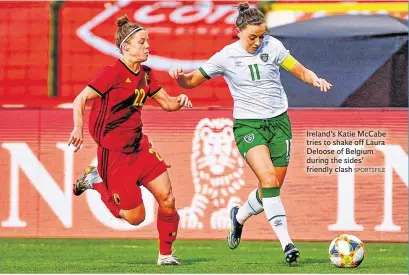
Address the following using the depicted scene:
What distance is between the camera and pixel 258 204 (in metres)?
11.1

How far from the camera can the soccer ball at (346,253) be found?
10.2m

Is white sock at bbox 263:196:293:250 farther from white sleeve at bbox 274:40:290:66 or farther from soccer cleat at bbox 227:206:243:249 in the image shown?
white sleeve at bbox 274:40:290:66

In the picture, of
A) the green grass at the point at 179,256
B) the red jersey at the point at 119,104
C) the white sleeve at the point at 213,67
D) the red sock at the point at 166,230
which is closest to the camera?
the green grass at the point at 179,256

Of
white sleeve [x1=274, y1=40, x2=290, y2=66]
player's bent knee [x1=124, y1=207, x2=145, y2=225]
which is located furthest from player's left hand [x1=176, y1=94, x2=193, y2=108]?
player's bent knee [x1=124, y1=207, x2=145, y2=225]

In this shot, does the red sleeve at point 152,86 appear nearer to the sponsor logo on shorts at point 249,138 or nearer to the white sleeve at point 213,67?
the white sleeve at point 213,67

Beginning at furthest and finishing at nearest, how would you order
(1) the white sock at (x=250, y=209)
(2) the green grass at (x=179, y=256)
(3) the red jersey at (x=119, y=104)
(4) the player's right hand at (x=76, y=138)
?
(1) the white sock at (x=250, y=209), (3) the red jersey at (x=119, y=104), (2) the green grass at (x=179, y=256), (4) the player's right hand at (x=76, y=138)

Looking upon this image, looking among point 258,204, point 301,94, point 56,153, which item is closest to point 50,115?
point 56,153

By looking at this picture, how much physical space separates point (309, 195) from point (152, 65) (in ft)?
7.89

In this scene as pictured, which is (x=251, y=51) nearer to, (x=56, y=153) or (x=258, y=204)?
(x=258, y=204)

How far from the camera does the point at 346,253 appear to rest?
1023 cm

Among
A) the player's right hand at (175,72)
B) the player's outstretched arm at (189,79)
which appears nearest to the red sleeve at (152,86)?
the player's outstretched arm at (189,79)

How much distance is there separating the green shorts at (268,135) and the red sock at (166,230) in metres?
0.77

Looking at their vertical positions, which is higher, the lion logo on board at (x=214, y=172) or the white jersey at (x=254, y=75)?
the white jersey at (x=254, y=75)

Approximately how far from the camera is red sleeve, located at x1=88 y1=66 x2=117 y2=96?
10305mm
